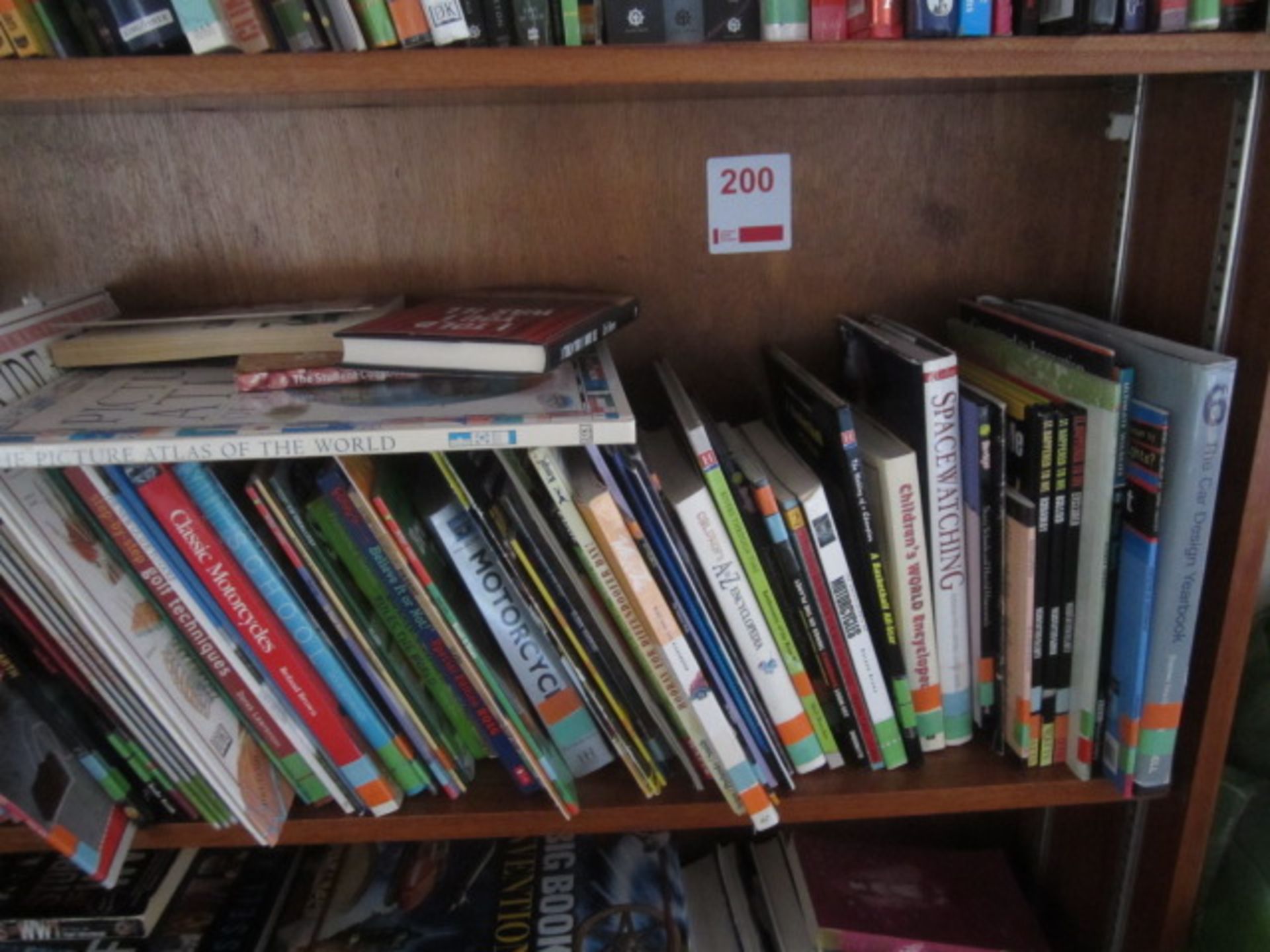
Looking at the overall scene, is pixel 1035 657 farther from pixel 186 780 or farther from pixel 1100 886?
pixel 186 780

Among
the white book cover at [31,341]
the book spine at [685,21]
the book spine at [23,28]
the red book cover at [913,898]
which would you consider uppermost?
the book spine at [23,28]

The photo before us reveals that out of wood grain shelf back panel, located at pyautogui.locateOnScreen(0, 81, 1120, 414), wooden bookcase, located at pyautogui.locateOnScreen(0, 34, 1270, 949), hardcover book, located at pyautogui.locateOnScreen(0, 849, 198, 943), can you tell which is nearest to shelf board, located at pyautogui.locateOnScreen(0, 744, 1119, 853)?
wooden bookcase, located at pyautogui.locateOnScreen(0, 34, 1270, 949)

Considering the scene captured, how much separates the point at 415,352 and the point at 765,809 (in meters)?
0.44

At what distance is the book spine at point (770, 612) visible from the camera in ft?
1.98

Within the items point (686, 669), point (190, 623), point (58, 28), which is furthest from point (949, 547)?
point (58, 28)

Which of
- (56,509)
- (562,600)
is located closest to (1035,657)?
(562,600)

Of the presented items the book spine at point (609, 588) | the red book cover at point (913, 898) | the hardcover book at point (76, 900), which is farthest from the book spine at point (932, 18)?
the hardcover book at point (76, 900)

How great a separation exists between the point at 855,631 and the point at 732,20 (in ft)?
1.45

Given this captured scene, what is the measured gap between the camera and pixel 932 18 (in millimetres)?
510

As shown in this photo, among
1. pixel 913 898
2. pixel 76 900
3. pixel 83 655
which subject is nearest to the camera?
pixel 83 655

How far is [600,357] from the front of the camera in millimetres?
707

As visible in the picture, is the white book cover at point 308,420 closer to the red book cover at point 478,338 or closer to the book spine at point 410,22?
the red book cover at point 478,338

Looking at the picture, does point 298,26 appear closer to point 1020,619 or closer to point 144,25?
point 144,25

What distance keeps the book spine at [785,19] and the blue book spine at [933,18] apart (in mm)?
62
